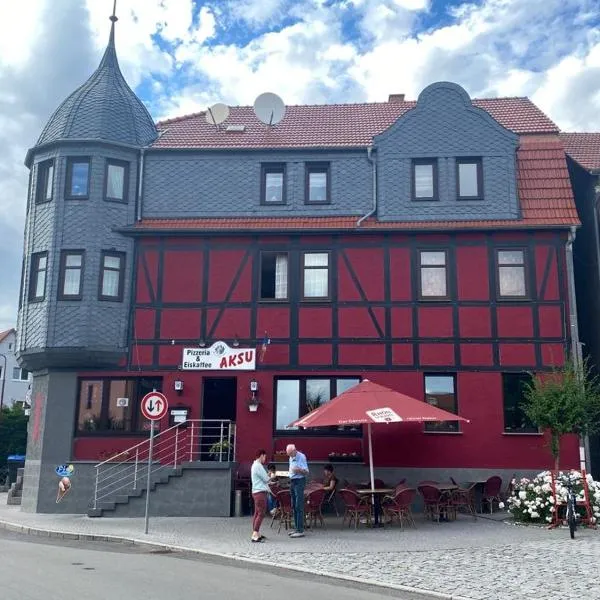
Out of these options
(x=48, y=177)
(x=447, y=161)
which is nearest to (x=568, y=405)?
(x=447, y=161)

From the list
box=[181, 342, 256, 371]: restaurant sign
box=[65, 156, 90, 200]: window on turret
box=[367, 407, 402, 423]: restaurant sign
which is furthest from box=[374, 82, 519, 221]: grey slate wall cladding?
box=[65, 156, 90, 200]: window on turret

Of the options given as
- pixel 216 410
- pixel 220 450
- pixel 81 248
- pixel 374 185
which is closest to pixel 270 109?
pixel 374 185

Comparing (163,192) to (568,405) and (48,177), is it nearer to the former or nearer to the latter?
(48,177)

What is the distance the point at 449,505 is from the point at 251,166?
11.4 m

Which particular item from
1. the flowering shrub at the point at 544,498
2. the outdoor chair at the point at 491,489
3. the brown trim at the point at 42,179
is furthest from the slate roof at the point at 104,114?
the flowering shrub at the point at 544,498

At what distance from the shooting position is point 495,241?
21.7 metres

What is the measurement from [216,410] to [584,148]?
15.1 meters

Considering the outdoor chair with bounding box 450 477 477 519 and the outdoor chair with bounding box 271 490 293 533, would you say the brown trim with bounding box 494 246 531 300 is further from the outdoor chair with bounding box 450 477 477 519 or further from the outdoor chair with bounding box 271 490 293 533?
the outdoor chair with bounding box 271 490 293 533

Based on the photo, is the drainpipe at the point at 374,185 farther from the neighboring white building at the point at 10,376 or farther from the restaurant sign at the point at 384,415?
the neighboring white building at the point at 10,376

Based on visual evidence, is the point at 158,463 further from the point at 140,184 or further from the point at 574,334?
the point at 574,334

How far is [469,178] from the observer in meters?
22.5

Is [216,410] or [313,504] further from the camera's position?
[216,410]

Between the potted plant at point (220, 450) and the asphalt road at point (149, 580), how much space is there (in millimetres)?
6712

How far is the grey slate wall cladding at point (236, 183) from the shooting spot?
22.7 meters
